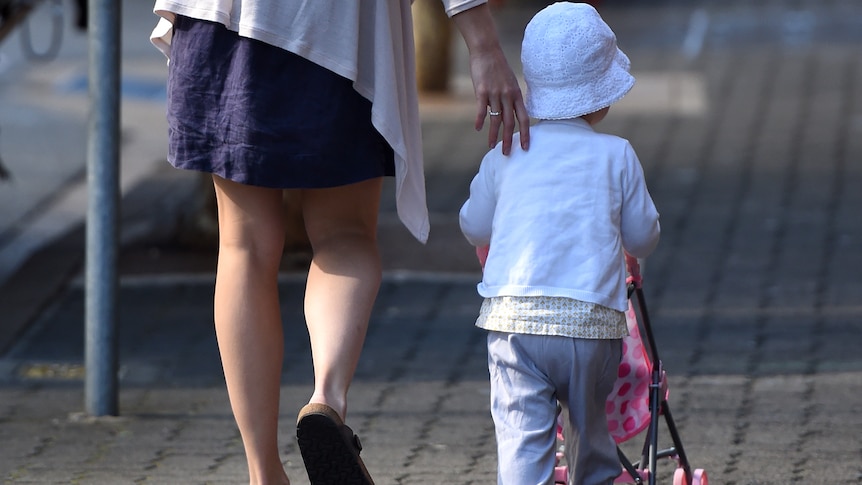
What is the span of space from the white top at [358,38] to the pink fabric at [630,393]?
58cm

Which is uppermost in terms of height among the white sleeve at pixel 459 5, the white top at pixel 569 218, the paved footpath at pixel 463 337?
the white sleeve at pixel 459 5

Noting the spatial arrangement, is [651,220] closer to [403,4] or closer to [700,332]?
[403,4]

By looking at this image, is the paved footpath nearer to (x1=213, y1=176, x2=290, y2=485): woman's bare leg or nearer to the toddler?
(x1=213, y1=176, x2=290, y2=485): woman's bare leg

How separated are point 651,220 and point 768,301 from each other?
284cm

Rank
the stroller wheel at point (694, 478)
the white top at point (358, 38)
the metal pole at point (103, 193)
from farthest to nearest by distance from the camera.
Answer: the metal pole at point (103, 193)
the stroller wheel at point (694, 478)
the white top at point (358, 38)

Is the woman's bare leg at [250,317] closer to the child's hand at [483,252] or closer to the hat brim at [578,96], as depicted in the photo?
the child's hand at [483,252]

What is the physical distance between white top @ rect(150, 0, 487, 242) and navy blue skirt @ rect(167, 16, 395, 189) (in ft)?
0.12

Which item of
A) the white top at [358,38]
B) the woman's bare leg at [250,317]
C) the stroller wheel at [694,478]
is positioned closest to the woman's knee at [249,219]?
the woman's bare leg at [250,317]

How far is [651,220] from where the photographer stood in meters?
2.94

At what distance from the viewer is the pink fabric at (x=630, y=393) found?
317cm

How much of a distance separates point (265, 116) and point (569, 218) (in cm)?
68

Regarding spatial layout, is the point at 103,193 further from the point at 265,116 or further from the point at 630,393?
the point at 630,393

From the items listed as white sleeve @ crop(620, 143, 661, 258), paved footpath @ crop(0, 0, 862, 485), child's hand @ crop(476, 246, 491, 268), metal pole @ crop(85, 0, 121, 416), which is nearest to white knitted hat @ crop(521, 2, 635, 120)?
white sleeve @ crop(620, 143, 661, 258)

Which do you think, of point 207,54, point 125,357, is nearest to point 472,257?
point 125,357
